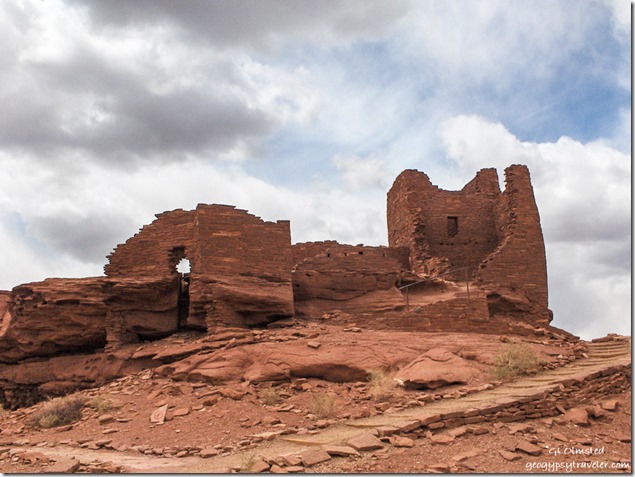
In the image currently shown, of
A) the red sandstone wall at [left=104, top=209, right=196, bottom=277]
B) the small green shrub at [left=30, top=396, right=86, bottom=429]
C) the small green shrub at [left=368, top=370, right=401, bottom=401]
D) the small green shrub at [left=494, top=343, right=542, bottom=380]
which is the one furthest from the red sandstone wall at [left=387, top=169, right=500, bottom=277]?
the small green shrub at [left=30, top=396, right=86, bottom=429]

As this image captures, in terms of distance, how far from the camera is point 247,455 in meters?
7.75

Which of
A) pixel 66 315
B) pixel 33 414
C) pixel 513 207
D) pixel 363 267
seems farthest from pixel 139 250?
pixel 513 207

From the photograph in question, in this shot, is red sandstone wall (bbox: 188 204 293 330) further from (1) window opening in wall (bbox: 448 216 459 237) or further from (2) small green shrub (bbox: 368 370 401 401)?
(1) window opening in wall (bbox: 448 216 459 237)

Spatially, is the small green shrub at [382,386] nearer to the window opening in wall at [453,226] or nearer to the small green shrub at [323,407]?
the small green shrub at [323,407]

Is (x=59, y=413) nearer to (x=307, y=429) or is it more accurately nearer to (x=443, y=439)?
(x=307, y=429)

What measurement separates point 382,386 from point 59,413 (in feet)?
23.3

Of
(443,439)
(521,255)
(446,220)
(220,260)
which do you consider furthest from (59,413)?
(446,220)

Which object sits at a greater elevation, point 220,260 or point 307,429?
point 220,260

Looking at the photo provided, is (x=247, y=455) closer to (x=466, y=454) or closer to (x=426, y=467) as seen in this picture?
(x=426, y=467)

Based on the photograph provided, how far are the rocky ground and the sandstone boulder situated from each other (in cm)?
12

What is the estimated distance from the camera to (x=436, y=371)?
1080 centimetres

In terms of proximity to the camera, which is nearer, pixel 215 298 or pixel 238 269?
pixel 215 298

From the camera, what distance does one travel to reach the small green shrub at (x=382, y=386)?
33.3ft

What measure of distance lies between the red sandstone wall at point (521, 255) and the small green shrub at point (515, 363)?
701cm
